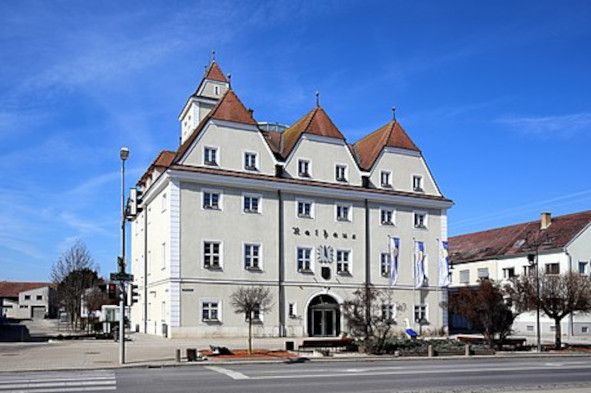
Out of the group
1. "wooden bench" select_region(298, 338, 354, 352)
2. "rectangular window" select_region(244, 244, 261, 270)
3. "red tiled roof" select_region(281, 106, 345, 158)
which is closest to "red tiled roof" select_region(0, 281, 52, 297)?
"red tiled roof" select_region(281, 106, 345, 158)

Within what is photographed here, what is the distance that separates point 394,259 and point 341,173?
796 cm

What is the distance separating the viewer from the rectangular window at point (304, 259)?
154 ft

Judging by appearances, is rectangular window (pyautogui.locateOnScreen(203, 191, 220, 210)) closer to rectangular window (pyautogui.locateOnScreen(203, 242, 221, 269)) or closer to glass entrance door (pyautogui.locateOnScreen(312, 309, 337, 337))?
rectangular window (pyautogui.locateOnScreen(203, 242, 221, 269))

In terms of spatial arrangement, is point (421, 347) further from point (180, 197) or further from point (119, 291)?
point (180, 197)

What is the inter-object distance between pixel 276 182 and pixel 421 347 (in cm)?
1786

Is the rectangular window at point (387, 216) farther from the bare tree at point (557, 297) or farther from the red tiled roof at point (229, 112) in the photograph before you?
the bare tree at point (557, 297)

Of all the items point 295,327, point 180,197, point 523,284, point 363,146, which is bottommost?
point 295,327

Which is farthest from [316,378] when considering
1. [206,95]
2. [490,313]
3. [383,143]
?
[206,95]

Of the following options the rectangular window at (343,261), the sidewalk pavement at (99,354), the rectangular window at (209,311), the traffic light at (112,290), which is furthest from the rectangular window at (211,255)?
the traffic light at (112,290)

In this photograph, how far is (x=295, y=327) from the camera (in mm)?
45750

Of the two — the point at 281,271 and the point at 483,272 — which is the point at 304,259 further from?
the point at 483,272

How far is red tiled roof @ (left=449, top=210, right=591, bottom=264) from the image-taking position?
5775cm

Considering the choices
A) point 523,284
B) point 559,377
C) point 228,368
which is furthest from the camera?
point 523,284

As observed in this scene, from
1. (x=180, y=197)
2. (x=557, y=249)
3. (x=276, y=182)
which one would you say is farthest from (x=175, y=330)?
(x=557, y=249)
